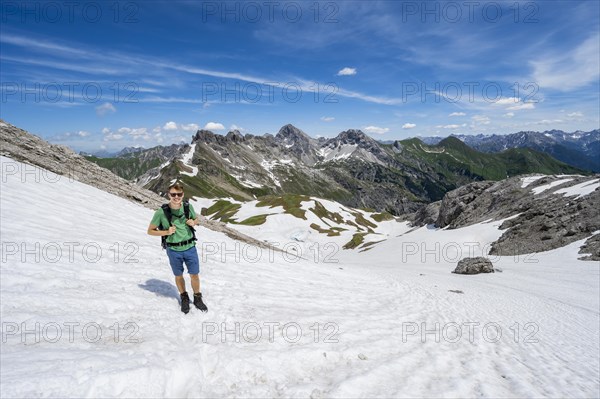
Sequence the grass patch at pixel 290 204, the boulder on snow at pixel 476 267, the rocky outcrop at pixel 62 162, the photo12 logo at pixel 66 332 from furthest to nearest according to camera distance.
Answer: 1. the grass patch at pixel 290 204
2. the boulder on snow at pixel 476 267
3. the rocky outcrop at pixel 62 162
4. the photo12 logo at pixel 66 332

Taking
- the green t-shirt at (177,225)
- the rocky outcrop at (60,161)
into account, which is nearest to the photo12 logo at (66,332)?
the green t-shirt at (177,225)

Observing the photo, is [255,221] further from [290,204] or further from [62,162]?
[62,162]

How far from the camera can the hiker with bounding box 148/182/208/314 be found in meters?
9.05

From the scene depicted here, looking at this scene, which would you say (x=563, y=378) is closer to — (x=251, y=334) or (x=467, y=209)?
(x=251, y=334)

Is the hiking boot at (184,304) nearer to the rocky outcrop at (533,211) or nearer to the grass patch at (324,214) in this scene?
the rocky outcrop at (533,211)

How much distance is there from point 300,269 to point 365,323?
9458 mm

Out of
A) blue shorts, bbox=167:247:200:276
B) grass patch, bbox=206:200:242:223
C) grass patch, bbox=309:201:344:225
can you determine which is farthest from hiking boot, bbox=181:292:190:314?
grass patch, bbox=309:201:344:225

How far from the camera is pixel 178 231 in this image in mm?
9180

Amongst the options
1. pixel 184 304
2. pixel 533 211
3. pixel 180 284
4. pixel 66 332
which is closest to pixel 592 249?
pixel 533 211

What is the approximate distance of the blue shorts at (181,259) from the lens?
924 centimetres

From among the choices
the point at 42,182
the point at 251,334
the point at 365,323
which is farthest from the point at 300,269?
the point at 42,182

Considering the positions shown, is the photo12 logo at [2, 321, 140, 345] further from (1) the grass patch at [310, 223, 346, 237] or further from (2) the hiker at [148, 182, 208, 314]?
(1) the grass patch at [310, 223, 346, 237]

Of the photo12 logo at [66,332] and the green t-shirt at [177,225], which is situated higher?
the green t-shirt at [177,225]

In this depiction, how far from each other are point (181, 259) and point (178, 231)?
847 mm
